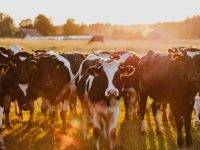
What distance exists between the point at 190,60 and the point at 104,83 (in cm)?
200

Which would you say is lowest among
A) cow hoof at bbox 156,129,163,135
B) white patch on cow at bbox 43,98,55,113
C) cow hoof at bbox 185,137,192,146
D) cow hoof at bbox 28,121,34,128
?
cow hoof at bbox 28,121,34,128

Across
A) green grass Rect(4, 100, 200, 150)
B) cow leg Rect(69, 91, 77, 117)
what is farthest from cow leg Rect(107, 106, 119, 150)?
cow leg Rect(69, 91, 77, 117)

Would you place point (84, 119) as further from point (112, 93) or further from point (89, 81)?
point (112, 93)

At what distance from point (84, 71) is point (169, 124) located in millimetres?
3439

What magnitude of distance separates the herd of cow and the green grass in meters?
0.33

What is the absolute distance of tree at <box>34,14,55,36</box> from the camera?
122 metres

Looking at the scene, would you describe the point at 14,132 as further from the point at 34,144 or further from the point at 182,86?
the point at 182,86

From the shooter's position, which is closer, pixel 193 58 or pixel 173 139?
pixel 193 58

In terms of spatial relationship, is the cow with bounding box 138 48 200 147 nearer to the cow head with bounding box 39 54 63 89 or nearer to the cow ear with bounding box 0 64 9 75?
the cow head with bounding box 39 54 63 89

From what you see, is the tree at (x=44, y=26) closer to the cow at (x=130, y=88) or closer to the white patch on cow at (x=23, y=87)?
the cow at (x=130, y=88)

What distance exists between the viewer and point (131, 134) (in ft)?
41.6

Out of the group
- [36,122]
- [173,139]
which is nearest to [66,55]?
[36,122]

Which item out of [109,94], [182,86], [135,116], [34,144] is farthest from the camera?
[135,116]

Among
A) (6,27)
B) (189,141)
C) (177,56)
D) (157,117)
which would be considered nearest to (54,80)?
(157,117)
